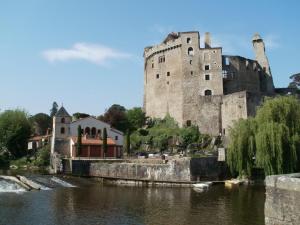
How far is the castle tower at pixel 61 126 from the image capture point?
50719mm

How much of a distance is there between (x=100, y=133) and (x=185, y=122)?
12.5m

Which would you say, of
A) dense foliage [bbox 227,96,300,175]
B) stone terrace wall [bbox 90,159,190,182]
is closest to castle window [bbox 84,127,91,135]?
stone terrace wall [bbox 90,159,190,182]

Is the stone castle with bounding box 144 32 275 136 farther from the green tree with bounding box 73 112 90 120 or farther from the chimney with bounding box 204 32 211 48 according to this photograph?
the green tree with bounding box 73 112 90 120

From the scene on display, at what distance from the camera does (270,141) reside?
3066 cm

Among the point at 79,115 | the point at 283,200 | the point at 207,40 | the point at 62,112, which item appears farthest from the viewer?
the point at 79,115

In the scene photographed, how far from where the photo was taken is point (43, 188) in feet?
104

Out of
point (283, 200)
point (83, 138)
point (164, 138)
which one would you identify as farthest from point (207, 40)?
point (283, 200)

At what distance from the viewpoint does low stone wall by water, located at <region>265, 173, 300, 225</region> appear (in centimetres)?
1353

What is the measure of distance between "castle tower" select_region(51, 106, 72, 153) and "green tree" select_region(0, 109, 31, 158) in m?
11.8

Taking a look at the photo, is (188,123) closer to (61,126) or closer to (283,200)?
(61,126)

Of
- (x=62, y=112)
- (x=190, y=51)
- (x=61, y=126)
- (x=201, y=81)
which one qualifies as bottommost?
(x=61, y=126)

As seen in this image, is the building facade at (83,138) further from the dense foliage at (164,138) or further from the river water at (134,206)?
the river water at (134,206)

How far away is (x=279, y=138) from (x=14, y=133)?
42.1 metres

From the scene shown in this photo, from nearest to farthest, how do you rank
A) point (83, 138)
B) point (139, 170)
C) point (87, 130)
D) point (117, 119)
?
point (139, 170)
point (83, 138)
point (87, 130)
point (117, 119)
